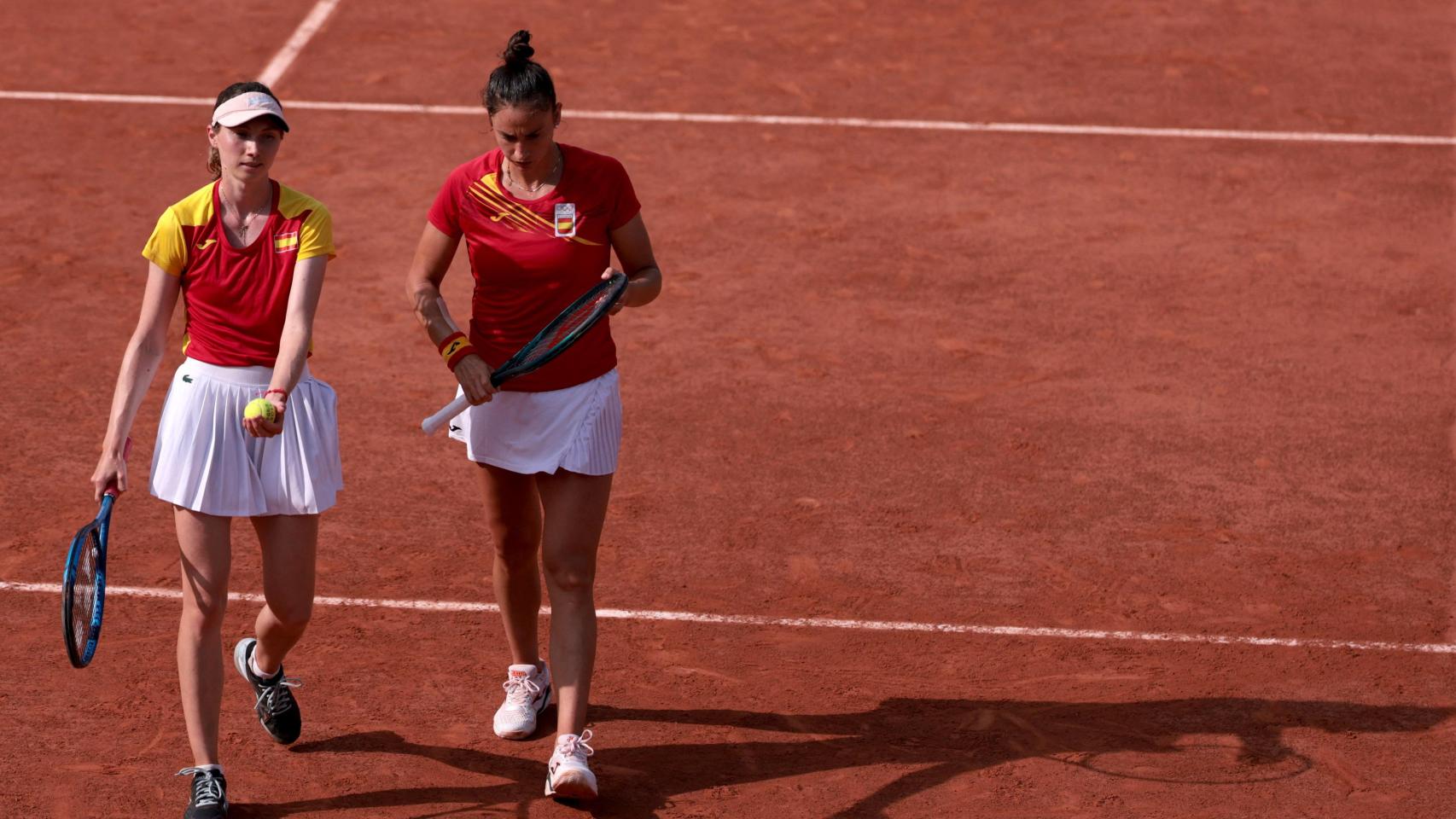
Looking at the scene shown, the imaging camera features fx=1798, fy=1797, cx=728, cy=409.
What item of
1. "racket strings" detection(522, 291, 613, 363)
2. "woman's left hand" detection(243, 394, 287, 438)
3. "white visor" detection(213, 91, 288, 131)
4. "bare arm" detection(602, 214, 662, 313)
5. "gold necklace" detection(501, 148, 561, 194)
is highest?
"white visor" detection(213, 91, 288, 131)

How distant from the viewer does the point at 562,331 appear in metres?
5.75

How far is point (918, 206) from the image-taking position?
1236cm

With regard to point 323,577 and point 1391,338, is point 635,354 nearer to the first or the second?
point 323,577

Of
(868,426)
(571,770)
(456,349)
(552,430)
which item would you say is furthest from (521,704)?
(868,426)

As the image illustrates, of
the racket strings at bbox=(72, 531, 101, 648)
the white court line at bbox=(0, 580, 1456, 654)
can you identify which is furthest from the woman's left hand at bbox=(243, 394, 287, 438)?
the white court line at bbox=(0, 580, 1456, 654)

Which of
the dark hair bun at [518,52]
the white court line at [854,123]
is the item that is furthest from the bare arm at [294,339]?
the white court line at [854,123]

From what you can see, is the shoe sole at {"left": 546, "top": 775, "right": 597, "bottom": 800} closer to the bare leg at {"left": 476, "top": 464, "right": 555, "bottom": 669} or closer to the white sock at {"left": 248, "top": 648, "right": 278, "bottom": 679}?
the bare leg at {"left": 476, "top": 464, "right": 555, "bottom": 669}

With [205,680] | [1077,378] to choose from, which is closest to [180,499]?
[205,680]

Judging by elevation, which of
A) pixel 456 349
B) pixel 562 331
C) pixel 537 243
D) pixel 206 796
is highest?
pixel 537 243

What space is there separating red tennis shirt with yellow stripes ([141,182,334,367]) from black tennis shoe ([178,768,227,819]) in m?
1.32

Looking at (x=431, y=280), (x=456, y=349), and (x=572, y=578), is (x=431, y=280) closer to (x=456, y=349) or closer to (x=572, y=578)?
(x=456, y=349)

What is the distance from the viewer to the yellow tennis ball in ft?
17.4

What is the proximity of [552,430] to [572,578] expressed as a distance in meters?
0.49

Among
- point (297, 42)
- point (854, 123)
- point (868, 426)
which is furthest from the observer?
point (297, 42)
